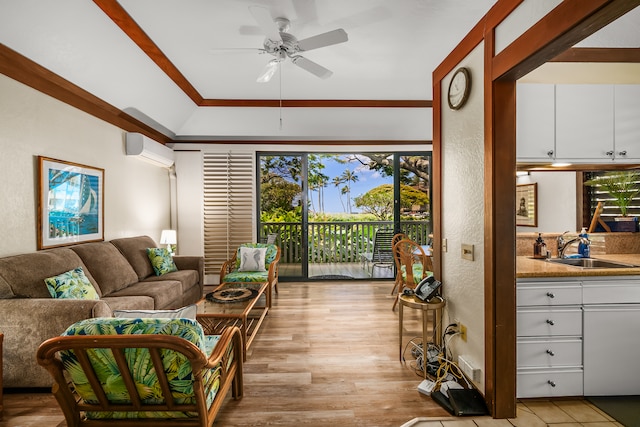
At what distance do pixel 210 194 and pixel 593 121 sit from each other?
5.11 meters

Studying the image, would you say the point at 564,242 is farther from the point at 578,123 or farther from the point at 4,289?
the point at 4,289

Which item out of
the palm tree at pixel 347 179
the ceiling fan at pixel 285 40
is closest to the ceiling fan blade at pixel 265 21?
the ceiling fan at pixel 285 40

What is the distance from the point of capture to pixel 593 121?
7.79ft

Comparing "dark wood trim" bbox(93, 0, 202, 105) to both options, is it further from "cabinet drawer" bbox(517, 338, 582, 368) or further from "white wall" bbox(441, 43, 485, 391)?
"cabinet drawer" bbox(517, 338, 582, 368)

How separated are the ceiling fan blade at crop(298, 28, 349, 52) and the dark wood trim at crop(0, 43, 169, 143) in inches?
→ 88.9

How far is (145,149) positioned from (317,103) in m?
2.54

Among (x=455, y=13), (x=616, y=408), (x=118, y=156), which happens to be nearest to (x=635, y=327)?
(x=616, y=408)

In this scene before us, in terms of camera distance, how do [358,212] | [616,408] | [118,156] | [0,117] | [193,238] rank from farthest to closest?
Answer: [358,212], [193,238], [118,156], [0,117], [616,408]

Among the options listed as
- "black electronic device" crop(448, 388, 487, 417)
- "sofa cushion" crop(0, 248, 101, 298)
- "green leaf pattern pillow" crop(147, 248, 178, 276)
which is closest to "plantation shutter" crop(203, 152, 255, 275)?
"green leaf pattern pillow" crop(147, 248, 178, 276)

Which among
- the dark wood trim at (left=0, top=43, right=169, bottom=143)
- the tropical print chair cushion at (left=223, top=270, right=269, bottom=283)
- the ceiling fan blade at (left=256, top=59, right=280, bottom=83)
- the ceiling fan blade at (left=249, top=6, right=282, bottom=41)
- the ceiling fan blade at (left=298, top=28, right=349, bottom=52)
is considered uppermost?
the ceiling fan blade at (left=249, top=6, right=282, bottom=41)

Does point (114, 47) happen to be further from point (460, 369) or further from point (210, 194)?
point (460, 369)

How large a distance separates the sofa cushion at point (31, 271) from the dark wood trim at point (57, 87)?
150cm

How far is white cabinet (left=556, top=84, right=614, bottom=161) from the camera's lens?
2.33m

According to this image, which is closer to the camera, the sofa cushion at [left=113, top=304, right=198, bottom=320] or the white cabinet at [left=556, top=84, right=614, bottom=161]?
the sofa cushion at [left=113, top=304, right=198, bottom=320]
